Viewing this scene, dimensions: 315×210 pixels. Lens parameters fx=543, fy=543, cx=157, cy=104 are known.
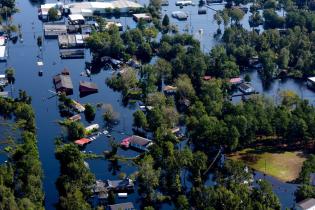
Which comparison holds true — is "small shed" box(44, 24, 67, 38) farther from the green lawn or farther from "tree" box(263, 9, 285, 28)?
the green lawn

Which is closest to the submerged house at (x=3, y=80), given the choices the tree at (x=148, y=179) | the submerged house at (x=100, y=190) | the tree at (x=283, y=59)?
the submerged house at (x=100, y=190)

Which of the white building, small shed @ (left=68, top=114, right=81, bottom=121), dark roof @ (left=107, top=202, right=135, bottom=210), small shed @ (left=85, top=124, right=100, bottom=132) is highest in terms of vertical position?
small shed @ (left=68, top=114, right=81, bottom=121)

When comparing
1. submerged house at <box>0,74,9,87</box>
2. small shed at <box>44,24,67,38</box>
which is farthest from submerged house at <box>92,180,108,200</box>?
small shed at <box>44,24,67,38</box>

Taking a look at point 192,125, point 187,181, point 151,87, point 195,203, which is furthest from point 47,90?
point 195,203

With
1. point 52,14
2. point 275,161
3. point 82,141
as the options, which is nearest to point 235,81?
point 275,161

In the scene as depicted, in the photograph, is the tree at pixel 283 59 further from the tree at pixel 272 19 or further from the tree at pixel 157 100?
the tree at pixel 157 100

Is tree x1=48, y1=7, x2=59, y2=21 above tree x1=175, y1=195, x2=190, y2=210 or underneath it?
above

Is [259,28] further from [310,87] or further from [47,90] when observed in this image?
[47,90]
